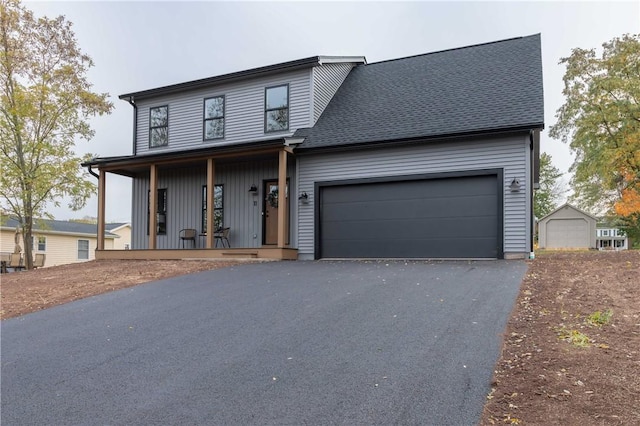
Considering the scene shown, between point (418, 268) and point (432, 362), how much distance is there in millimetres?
5269

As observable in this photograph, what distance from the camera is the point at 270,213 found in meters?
13.1

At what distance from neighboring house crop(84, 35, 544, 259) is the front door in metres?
0.03

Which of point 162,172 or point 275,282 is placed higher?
point 162,172

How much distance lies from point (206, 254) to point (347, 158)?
4.47 meters

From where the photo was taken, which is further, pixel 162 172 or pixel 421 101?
pixel 162 172

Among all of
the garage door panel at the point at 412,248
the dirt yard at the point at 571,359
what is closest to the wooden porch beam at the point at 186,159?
the garage door panel at the point at 412,248

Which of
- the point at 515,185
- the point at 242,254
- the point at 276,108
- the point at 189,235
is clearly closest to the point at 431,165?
the point at 515,185

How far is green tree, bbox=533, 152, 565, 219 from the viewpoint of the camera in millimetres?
40656

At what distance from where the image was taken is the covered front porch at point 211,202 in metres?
12.1

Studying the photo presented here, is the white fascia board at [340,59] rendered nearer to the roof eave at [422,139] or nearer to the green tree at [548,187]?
the roof eave at [422,139]

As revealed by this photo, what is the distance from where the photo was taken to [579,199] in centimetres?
3378

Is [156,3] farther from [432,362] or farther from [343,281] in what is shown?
[432,362]

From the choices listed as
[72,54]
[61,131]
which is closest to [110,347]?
[61,131]

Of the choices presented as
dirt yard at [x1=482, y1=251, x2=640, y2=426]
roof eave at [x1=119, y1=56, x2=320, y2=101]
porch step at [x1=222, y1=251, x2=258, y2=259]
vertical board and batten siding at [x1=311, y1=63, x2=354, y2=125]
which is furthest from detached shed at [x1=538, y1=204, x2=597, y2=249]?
dirt yard at [x1=482, y1=251, x2=640, y2=426]
